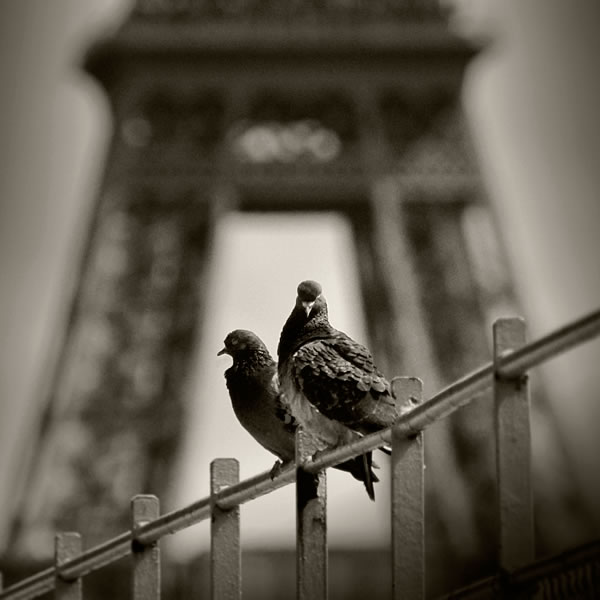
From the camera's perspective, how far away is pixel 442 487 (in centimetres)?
3319

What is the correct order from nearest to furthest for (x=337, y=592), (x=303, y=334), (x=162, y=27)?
(x=303, y=334) → (x=162, y=27) → (x=337, y=592)

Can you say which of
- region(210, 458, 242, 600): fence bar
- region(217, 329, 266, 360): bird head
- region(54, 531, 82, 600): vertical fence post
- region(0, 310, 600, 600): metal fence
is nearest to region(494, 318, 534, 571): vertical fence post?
region(0, 310, 600, 600): metal fence

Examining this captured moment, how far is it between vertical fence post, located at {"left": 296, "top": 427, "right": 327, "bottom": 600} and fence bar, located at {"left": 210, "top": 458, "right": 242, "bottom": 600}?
1.87 feet

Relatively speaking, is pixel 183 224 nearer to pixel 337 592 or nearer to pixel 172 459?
pixel 172 459

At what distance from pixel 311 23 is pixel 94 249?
488 centimetres

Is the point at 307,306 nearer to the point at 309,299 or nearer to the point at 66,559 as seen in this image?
the point at 309,299

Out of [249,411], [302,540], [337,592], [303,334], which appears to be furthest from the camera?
[337,592]

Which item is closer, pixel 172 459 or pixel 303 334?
pixel 303 334

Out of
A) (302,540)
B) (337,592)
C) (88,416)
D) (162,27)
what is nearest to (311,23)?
(162,27)

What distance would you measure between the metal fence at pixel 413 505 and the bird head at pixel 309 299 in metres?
0.57

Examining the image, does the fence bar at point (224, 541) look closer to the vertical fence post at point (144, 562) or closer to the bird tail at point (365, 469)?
the bird tail at point (365, 469)

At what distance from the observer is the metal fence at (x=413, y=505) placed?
444 centimetres

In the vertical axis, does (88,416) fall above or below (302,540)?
above

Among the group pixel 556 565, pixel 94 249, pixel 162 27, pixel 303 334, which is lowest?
pixel 556 565
